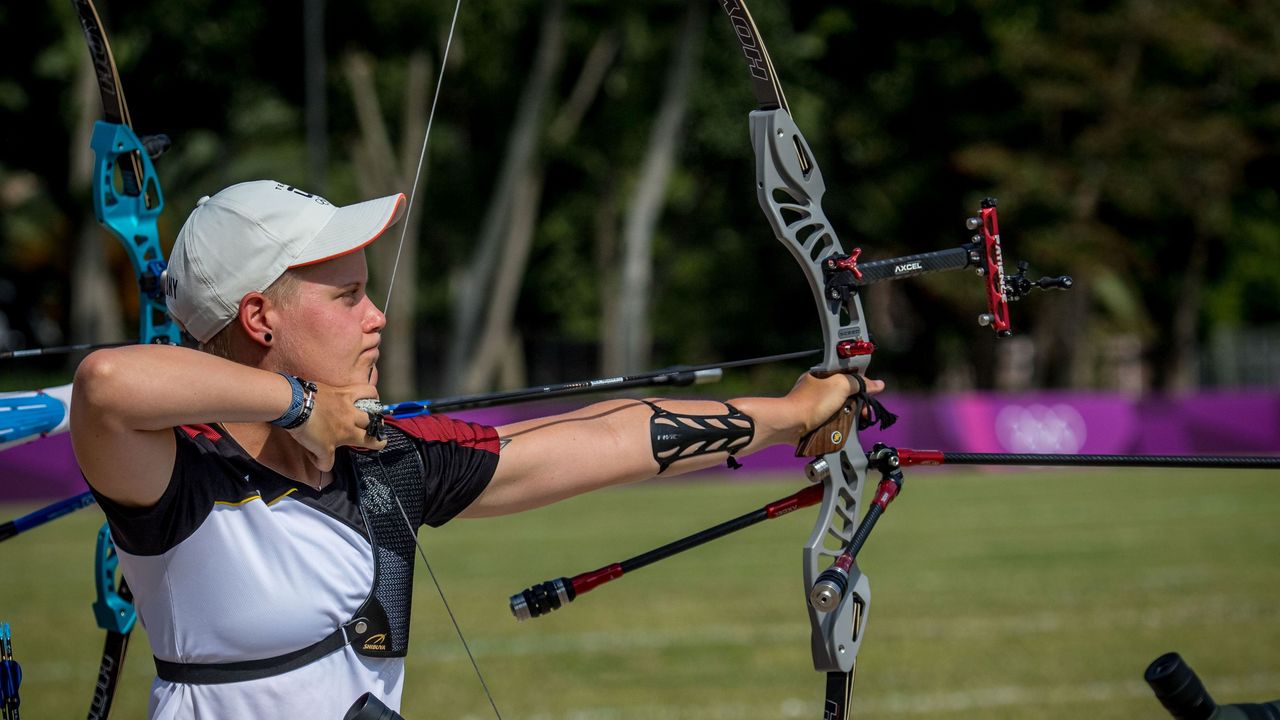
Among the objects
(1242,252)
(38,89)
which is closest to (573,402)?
(38,89)

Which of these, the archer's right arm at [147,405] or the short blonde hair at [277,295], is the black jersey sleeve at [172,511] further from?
the short blonde hair at [277,295]

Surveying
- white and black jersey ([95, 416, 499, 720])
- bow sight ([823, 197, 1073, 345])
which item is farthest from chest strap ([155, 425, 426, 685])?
bow sight ([823, 197, 1073, 345])

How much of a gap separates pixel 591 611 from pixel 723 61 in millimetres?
26533

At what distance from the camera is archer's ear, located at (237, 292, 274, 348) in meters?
2.53

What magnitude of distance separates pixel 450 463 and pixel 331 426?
0.47 m

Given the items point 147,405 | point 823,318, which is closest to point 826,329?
point 823,318

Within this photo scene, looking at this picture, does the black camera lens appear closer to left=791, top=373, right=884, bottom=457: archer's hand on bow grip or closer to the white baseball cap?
left=791, top=373, right=884, bottom=457: archer's hand on bow grip

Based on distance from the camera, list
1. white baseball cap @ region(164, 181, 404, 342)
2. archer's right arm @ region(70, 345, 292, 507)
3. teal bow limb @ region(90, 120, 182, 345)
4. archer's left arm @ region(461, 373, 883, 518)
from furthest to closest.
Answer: teal bow limb @ region(90, 120, 182, 345)
archer's left arm @ region(461, 373, 883, 518)
white baseball cap @ region(164, 181, 404, 342)
archer's right arm @ region(70, 345, 292, 507)

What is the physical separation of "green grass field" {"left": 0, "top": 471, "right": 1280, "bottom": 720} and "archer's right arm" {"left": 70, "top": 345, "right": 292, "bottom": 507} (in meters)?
4.28

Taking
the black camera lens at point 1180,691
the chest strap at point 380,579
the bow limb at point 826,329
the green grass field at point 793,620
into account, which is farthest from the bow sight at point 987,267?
the green grass field at point 793,620

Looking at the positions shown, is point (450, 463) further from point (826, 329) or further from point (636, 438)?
point (826, 329)

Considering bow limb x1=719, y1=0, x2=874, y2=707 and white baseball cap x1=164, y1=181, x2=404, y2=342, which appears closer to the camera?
white baseball cap x1=164, y1=181, x2=404, y2=342

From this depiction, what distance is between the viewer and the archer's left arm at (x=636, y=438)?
2.91 meters

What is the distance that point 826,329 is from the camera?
3135mm
